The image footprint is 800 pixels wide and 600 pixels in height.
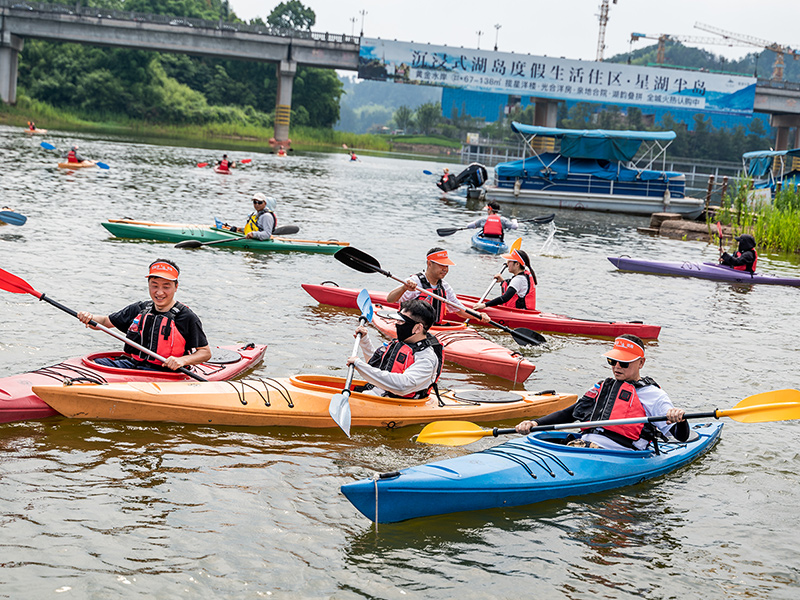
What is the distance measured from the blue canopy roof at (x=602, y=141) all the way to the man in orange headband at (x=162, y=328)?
28.4 metres

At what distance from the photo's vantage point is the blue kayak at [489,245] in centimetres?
1925

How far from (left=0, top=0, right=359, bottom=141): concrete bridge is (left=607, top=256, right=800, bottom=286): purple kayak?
42640 mm

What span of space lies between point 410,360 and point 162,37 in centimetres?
5355

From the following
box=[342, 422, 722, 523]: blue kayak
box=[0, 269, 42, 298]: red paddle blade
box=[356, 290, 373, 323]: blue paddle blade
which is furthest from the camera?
box=[356, 290, 373, 323]: blue paddle blade

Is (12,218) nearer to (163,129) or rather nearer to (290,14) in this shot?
(163,129)

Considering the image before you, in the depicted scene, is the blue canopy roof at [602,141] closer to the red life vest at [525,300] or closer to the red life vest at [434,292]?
the red life vest at [525,300]

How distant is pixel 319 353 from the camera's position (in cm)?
983

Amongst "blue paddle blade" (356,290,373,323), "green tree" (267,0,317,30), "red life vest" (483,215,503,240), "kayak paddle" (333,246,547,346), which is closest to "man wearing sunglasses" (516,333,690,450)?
"blue paddle blade" (356,290,373,323)

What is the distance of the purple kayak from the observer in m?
16.8

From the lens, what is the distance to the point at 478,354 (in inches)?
375

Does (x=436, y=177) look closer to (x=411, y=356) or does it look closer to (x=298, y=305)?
(x=298, y=305)

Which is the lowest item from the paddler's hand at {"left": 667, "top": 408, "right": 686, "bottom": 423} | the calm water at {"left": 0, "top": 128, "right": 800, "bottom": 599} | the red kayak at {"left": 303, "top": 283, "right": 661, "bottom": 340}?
the calm water at {"left": 0, "top": 128, "right": 800, "bottom": 599}

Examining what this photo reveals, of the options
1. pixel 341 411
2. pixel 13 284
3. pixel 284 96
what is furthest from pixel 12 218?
pixel 284 96

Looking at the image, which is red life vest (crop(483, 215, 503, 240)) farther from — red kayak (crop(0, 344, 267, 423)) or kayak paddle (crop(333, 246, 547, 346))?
red kayak (crop(0, 344, 267, 423))
